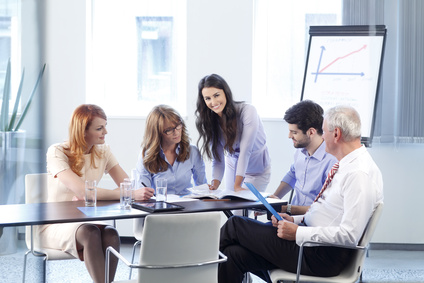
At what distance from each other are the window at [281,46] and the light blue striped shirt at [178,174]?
1.76 metres

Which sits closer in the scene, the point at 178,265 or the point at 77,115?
the point at 178,265

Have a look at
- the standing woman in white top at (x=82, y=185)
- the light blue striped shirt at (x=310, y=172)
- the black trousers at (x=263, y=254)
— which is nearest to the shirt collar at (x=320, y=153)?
the light blue striped shirt at (x=310, y=172)

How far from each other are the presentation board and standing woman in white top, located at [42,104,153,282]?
215 cm

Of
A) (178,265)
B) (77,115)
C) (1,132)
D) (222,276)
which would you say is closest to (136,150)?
(77,115)

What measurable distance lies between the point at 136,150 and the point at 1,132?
4.38 meters

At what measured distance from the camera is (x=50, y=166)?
2.90m

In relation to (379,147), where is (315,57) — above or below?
above

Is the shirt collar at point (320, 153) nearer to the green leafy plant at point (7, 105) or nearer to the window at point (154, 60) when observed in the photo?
the window at point (154, 60)

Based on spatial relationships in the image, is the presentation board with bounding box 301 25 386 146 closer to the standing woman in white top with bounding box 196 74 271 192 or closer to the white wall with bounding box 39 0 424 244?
the white wall with bounding box 39 0 424 244

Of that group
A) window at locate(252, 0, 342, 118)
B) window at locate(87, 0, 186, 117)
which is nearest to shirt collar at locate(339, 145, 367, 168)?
window at locate(252, 0, 342, 118)

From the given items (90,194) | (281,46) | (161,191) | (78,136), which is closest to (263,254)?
(161,191)

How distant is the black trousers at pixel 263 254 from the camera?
2436 millimetres

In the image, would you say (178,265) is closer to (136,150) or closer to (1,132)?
(1,132)

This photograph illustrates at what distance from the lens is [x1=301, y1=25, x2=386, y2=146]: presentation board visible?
4.53 meters
